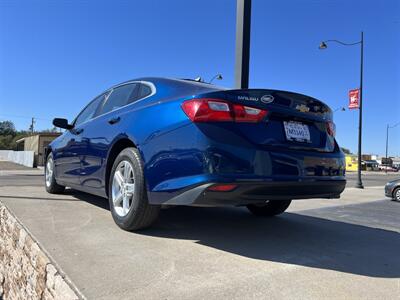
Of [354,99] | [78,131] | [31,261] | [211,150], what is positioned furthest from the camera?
[354,99]

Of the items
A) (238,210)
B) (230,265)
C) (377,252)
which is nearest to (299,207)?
(238,210)

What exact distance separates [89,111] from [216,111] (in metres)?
2.85

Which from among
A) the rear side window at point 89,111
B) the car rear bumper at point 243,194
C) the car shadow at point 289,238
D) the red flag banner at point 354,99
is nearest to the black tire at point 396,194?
the red flag banner at point 354,99

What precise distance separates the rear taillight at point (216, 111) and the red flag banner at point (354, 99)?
16184mm

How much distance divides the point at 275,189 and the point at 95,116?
2.79 m

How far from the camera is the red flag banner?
17.6 metres

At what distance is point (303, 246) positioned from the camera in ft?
11.1

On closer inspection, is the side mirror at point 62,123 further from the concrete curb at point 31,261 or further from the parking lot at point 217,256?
the parking lot at point 217,256

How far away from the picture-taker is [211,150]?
9.30 feet

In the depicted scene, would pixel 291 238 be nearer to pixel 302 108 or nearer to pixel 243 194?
pixel 243 194

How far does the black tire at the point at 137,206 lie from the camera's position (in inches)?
130

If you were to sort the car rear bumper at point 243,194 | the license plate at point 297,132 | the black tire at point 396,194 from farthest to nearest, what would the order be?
the black tire at point 396,194
the license plate at point 297,132
the car rear bumper at point 243,194

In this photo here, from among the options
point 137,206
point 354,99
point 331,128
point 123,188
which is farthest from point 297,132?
point 354,99

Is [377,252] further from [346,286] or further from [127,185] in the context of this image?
[127,185]
